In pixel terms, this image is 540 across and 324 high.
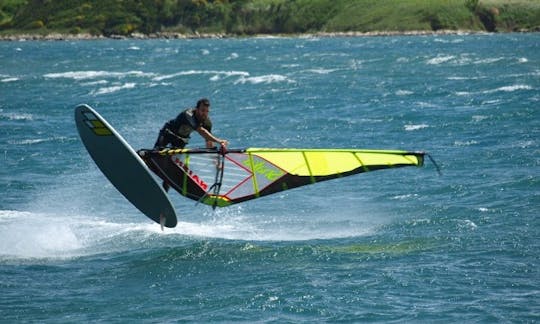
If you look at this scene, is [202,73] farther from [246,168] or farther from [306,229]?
[246,168]

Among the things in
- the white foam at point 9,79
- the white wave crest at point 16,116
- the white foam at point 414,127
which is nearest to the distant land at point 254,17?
the white foam at point 9,79

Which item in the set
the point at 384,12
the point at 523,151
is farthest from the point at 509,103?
the point at 384,12

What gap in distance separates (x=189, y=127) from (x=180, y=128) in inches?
5.6

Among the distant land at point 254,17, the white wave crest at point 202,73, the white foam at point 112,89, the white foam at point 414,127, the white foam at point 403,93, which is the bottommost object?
the distant land at point 254,17

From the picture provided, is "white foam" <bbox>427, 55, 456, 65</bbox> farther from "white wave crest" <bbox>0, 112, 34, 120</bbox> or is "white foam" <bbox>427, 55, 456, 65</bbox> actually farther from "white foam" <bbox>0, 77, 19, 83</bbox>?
"white wave crest" <bbox>0, 112, 34, 120</bbox>

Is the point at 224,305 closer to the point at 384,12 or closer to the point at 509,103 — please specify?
the point at 509,103

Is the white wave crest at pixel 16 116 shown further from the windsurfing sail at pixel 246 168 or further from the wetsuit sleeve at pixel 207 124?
the wetsuit sleeve at pixel 207 124

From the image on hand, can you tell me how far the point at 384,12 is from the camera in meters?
123

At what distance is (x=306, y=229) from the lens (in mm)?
17359

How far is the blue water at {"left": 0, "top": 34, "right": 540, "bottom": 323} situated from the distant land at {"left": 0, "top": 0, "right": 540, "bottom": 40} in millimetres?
78255

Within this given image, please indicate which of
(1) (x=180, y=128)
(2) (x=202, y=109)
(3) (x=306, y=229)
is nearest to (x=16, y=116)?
(3) (x=306, y=229)

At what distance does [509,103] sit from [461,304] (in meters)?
22.7

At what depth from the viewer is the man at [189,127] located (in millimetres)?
14359

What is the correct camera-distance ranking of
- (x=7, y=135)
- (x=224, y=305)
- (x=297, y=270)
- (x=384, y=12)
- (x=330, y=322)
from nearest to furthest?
(x=330, y=322), (x=224, y=305), (x=297, y=270), (x=7, y=135), (x=384, y=12)
